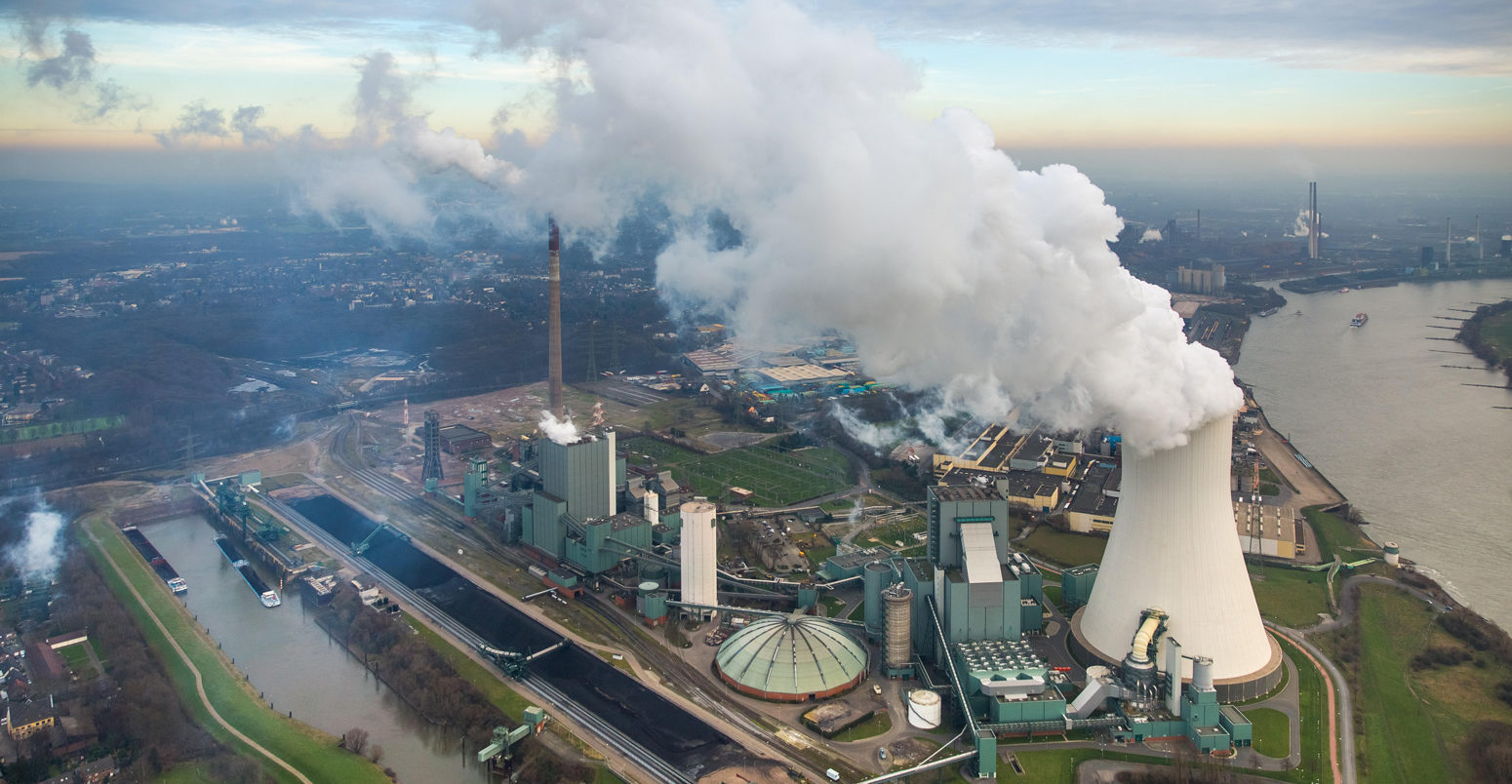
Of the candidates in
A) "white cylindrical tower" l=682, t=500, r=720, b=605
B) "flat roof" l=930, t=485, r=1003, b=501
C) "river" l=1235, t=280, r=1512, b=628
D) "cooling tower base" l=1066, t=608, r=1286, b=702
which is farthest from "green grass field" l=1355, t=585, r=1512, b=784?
"white cylindrical tower" l=682, t=500, r=720, b=605

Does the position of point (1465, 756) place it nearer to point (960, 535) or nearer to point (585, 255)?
point (960, 535)

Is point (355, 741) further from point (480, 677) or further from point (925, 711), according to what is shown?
point (925, 711)

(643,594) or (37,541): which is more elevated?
(37,541)

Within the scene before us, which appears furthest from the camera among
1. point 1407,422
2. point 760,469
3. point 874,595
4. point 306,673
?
point 1407,422

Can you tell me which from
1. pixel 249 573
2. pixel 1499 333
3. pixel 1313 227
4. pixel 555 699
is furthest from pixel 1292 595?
pixel 1313 227

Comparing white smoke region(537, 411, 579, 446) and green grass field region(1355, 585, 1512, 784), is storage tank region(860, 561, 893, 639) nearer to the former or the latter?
green grass field region(1355, 585, 1512, 784)

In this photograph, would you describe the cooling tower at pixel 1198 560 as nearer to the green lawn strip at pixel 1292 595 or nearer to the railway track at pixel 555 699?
the green lawn strip at pixel 1292 595

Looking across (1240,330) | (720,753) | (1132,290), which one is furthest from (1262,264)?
(720,753)
